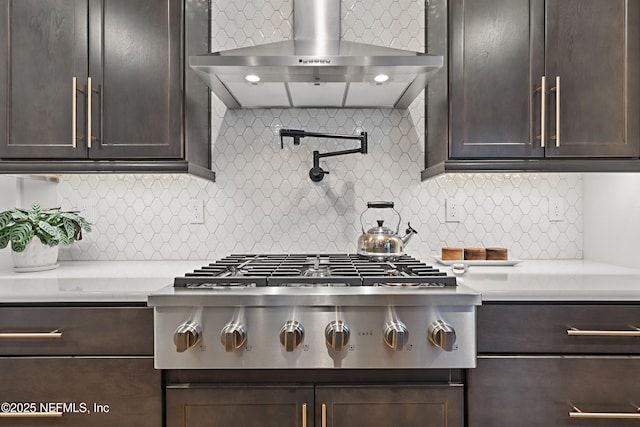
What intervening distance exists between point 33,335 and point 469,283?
140 centimetres

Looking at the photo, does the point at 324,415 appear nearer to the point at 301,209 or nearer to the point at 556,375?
the point at 556,375

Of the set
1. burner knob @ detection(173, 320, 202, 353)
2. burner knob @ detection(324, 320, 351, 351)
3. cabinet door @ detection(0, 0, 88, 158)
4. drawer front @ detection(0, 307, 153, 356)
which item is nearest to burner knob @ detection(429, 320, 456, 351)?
burner knob @ detection(324, 320, 351, 351)

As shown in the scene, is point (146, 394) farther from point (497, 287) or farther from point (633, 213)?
point (633, 213)

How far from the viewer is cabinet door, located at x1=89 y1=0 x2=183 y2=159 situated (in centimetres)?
172

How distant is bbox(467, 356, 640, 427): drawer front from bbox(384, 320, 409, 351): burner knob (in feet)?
0.91

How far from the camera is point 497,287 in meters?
1.39

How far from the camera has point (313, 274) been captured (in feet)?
4.82

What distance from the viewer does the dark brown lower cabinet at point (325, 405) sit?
1300 millimetres

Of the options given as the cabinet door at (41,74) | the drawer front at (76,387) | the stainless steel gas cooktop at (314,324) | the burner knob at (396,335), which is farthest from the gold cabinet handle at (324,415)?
the cabinet door at (41,74)

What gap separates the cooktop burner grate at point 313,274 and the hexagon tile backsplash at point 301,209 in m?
0.35

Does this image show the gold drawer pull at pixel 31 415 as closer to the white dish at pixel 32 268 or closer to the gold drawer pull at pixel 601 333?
the white dish at pixel 32 268

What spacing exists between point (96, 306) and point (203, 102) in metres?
1.06

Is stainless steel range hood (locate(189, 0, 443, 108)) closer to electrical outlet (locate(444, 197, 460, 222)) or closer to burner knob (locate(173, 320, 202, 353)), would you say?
electrical outlet (locate(444, 197, 460, 222))

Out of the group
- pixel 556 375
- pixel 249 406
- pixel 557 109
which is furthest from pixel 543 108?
pixel 249 406
